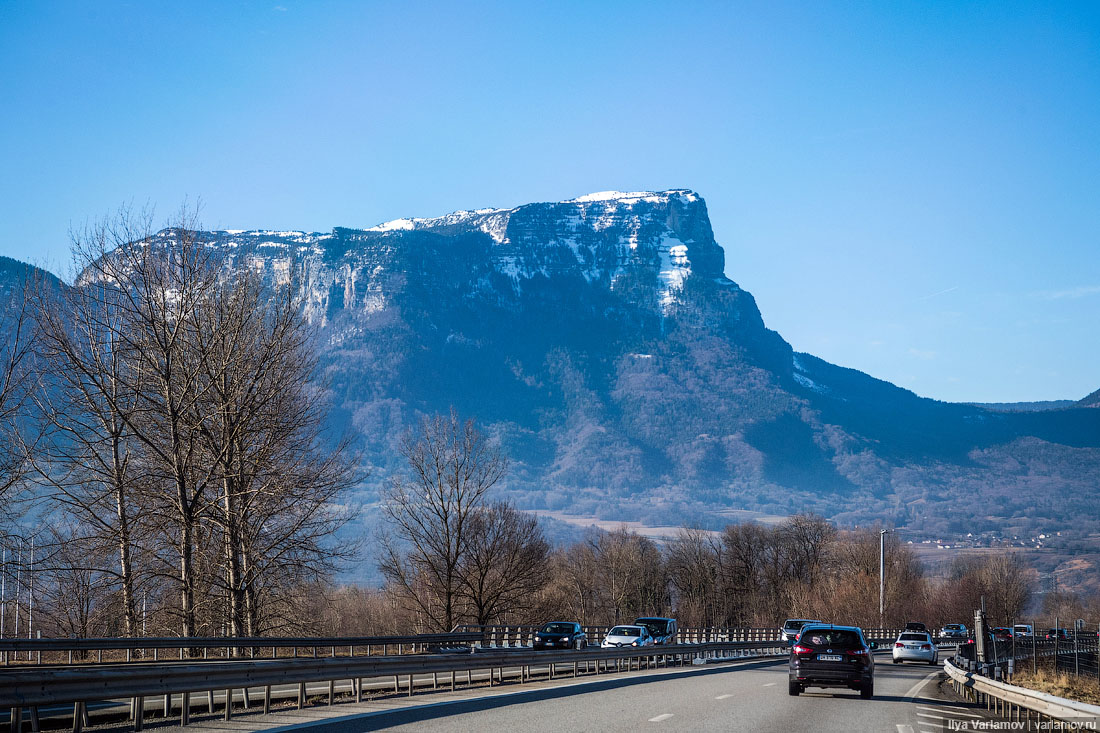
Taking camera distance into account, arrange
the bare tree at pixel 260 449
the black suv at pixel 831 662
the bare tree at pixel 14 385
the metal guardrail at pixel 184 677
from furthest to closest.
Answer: the bare tree at pixel 260 449 → the bare tree at pixel 14 385 → the black suv at pixel 831 662 → the metal guardrail at pixel 184 677

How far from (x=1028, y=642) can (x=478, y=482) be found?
42138 millimetres

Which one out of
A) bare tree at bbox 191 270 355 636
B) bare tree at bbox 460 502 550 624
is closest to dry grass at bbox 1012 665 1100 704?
bare tree at bbox 191 270 355 636

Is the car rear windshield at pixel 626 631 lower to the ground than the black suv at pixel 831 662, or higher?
lower

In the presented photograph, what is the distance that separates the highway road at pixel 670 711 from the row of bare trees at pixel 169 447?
41.6 feet

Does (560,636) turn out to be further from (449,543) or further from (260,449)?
(260,449)

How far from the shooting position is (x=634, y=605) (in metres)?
128

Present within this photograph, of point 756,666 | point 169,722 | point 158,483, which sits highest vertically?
point 158,483

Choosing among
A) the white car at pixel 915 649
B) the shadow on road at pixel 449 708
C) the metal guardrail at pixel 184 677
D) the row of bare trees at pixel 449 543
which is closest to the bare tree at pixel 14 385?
the metal guardrail at pixel 184 677

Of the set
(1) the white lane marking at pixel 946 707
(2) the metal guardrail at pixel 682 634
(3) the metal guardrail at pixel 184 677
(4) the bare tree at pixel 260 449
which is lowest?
(2) the metal guardrail at pixel 682 634

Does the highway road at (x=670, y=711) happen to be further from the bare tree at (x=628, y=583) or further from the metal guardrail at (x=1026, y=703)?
the bare tree at (x=628, y=583)

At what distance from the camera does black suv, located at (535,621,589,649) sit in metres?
43.2

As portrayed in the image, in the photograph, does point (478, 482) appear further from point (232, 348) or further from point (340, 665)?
point (340, 665)

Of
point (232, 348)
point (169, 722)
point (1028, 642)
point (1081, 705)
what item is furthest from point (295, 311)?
point (1028, 642)

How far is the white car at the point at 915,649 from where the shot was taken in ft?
155
